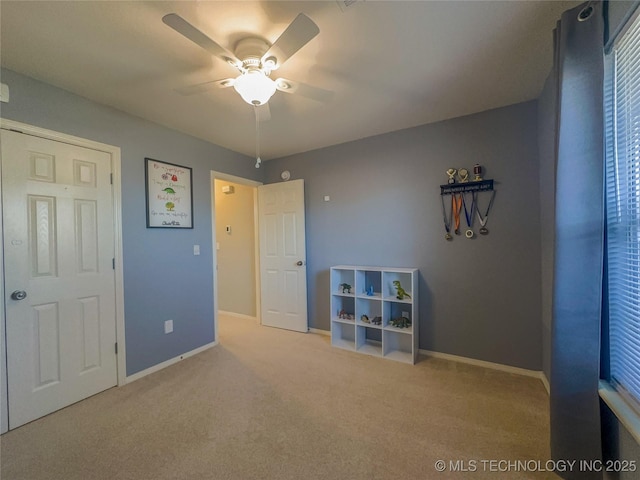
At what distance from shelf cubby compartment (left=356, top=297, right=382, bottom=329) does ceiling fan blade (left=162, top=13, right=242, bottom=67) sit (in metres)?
2.47

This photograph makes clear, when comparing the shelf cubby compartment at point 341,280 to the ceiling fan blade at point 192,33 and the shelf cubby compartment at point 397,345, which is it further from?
the ceiling fan blade at point 192,33

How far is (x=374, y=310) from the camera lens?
3166mm

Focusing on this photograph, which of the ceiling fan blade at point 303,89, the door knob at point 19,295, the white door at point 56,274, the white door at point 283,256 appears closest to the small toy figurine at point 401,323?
the white door at point 283,256

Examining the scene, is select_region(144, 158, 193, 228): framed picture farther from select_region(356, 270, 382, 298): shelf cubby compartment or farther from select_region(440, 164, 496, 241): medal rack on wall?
select_region(440, 164, 496, 241): medal rack on wall

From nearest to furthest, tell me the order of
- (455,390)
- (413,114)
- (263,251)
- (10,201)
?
(10,201) → (455,390) → (413,114) → (263,251)

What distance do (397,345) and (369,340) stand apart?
35cm

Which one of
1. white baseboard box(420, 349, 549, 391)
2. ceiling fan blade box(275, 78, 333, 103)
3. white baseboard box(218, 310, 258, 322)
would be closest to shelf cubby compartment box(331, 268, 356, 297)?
white baseboard box(420, 349, 549, 391)

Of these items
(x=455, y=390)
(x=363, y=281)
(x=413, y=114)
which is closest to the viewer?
(x=455, y=390)

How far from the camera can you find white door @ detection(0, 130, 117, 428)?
1827mm

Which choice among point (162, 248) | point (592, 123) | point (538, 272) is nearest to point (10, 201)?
point (162, 248)

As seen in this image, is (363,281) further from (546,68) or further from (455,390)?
(546,68)

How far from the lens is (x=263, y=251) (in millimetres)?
3855

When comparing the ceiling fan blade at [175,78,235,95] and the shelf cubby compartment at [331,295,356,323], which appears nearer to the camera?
the ceiling fan blade at [175,78,235,95]

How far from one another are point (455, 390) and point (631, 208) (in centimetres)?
172
